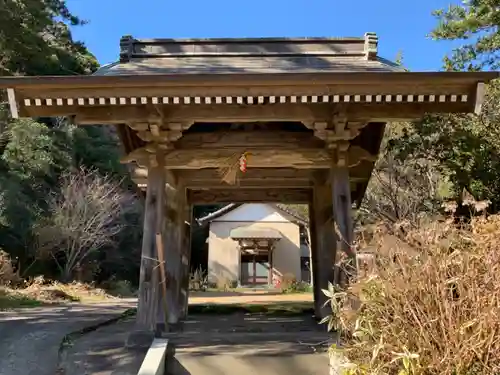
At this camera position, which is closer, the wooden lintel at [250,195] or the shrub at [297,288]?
the wooden lintel at [250,195]

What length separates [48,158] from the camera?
72.4 ft

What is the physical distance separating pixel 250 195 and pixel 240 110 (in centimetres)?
417

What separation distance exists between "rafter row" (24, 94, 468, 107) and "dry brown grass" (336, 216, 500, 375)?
230 centimetres

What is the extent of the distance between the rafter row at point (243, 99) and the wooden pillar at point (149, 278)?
51.9 inches

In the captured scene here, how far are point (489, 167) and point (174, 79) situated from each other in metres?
8.44

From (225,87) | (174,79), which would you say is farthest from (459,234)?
(174,79)

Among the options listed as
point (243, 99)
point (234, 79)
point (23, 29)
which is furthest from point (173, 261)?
point (23, 29)

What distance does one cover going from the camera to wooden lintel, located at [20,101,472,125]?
252 inches

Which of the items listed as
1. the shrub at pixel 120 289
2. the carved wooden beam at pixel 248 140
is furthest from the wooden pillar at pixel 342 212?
the shrub at pixel 120 289

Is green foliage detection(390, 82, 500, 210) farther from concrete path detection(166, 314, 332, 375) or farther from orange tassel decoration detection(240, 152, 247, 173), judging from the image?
concrete path detection(166, 314, 332, 375)

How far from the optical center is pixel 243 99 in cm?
593

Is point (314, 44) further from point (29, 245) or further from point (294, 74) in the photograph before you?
point (29, 245)

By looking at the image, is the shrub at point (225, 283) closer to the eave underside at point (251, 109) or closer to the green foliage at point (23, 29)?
the green foliage at point (23, 29)

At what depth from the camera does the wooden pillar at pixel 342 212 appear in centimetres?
622
